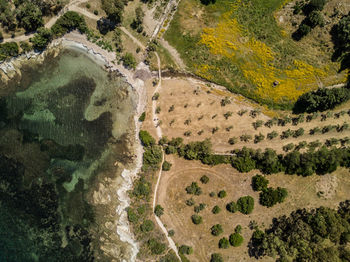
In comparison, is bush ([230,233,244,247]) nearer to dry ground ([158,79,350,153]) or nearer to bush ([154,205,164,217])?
bush ([154,205,164,217])

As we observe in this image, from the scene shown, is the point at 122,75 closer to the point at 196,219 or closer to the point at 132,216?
the point at 132,216

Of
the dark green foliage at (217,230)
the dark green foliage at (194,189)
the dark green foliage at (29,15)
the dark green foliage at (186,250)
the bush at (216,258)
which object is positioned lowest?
the dark green foliage at (186,250)

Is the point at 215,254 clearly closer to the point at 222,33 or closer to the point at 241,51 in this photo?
the point at 241,51

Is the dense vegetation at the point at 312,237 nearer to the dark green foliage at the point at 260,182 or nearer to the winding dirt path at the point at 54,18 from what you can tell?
the dark green foliage at the point at 260,182

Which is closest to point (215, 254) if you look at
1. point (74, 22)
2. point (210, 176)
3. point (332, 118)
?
point (210, 176)

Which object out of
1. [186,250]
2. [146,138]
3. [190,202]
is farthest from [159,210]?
[146,138]

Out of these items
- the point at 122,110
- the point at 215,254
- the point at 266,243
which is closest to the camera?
the point at 266,243

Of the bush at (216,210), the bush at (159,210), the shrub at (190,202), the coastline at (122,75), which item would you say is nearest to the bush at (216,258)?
the bush at (216,210)
